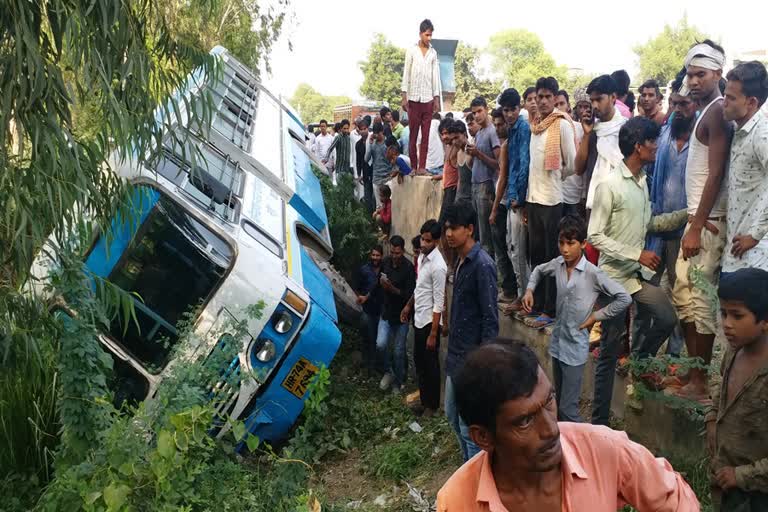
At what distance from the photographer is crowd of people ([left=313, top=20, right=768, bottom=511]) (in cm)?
158

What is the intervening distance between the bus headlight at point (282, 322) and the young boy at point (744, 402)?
3375 millimetres

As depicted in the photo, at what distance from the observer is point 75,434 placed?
150 inches

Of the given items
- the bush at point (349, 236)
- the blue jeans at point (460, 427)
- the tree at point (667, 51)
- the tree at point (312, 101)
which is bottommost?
the blue jeans at point (460, 427)

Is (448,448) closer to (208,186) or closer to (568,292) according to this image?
(568,292)

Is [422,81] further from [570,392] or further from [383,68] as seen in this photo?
[383,68]

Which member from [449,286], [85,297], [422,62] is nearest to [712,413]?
[85,297]

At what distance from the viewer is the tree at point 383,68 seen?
5416cm

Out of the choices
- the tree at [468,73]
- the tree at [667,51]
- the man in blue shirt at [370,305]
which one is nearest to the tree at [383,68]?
the tree at [468,73]

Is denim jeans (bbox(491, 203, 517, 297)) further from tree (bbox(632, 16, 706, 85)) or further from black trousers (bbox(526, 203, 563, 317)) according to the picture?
tree (bbox(632, 16, 706, 85))

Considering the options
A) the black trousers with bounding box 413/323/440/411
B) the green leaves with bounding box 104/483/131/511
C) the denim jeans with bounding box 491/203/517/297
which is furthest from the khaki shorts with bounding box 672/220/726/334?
the green leaves with bounding box 104/483/131/511

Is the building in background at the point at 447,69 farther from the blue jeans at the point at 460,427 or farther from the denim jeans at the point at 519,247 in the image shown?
the blue jeans at the point at 460,427

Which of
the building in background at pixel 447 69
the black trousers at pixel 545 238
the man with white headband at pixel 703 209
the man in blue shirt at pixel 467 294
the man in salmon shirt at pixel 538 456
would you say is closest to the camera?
the man in salmon shirt at pixel 538 456

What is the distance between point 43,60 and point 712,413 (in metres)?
2.89

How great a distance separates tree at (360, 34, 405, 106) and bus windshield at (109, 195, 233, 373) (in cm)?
4967
